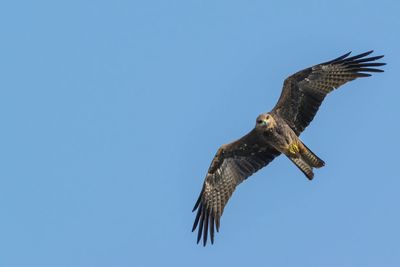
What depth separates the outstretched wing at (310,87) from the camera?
13828mm

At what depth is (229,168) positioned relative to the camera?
47.8 feet

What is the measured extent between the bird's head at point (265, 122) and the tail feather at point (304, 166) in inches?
31.0

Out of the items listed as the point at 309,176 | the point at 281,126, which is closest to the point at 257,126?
the point at 281,126

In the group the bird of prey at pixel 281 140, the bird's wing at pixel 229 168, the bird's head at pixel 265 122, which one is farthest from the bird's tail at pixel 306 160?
the bird's wing at pixel 229 168

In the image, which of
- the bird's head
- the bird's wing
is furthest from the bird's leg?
the bird's wing

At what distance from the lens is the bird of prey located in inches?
529

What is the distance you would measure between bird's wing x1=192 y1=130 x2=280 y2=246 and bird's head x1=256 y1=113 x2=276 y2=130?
2.78 feet

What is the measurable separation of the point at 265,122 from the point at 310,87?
4.14 feet

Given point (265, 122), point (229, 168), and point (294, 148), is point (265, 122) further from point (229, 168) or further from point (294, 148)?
point (229, 168)

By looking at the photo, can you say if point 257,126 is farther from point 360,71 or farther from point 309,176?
point 360,71

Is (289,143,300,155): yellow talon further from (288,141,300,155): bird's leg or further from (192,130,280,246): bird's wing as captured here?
(192,130,280,246): bird's wing

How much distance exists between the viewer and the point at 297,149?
13383 mm

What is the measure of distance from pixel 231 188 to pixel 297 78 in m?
2.69

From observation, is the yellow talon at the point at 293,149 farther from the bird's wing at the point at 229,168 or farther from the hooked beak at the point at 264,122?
the bird's wing at the point at 229,168
